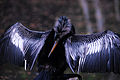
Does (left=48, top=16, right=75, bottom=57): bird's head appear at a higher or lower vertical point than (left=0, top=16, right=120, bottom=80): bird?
higher

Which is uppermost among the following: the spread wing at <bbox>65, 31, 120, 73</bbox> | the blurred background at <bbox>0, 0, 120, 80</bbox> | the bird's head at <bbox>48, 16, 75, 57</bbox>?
the blurred background at <bbox>0, 0, 120, 80</bbox>

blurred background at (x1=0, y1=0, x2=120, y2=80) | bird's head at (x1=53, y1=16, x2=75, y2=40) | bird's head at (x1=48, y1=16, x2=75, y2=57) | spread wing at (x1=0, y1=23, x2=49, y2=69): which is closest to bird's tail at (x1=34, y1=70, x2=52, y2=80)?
spread wing at (x1=0, y1=23, x2=49, y2=69)

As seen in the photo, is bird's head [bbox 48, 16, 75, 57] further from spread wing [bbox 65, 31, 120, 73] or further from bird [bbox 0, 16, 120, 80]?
spread wing [bbox 65, 31, 120, 73]

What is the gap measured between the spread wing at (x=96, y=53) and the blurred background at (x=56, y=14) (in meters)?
3.76

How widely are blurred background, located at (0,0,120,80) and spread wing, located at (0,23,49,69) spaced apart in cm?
250

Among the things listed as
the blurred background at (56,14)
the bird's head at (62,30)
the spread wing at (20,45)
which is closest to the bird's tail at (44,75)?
the spread wing at (20,45)

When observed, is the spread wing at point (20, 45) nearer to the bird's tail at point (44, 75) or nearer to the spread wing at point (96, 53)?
the bird's tail at point (44, 75)

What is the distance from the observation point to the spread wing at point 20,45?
17.7 ft

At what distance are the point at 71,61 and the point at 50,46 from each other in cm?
63

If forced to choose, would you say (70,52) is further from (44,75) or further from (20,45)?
(20,45)

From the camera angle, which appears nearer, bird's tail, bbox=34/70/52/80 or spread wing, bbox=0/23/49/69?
bird's tail, bbox=34/70/52/80

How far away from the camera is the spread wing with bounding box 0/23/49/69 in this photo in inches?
212

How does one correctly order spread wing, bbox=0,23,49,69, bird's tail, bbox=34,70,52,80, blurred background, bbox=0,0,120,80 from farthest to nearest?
blurred background, bbox=0,0,120,80 → spread wing, bbox=0,23,49,69 → bird's tail, bbox=34,70,52,80

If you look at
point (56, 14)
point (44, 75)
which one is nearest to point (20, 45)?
point (44, 75)
